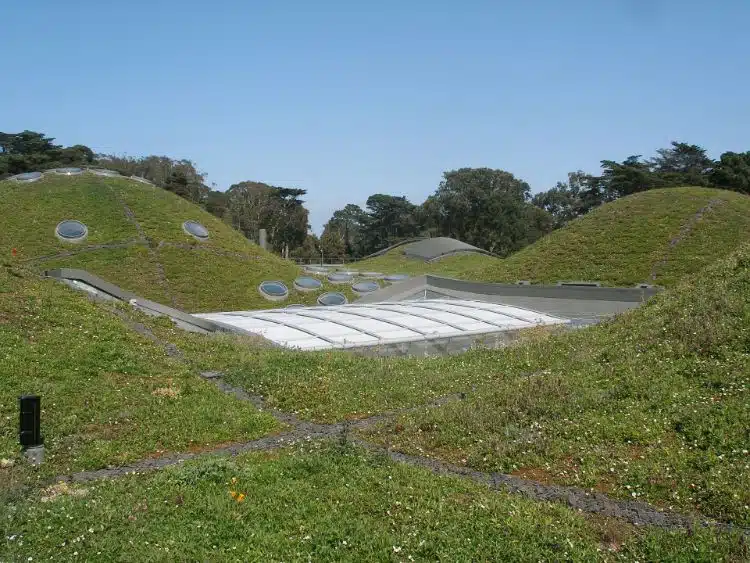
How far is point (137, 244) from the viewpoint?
38.0 m

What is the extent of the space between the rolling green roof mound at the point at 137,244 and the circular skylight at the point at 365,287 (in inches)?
173

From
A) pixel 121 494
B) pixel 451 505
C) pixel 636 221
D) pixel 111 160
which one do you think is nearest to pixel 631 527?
pixel 451 505

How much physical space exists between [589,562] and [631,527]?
100 centimetres

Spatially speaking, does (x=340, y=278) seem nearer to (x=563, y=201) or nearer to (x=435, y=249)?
(x=435, y=249)

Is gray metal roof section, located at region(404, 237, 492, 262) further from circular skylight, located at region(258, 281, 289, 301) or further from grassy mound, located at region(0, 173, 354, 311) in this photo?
circular skylight, located at region(258, 281, 289, 301)

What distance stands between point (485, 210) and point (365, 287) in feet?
183

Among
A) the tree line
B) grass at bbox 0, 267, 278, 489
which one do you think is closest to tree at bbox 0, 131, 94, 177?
the tree line

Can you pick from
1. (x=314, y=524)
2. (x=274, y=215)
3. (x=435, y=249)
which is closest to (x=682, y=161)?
(x=435, y=249)

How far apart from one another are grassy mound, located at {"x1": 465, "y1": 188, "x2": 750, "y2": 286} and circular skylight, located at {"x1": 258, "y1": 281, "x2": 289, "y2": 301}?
14.8 m

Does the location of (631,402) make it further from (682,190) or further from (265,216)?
(265,216)

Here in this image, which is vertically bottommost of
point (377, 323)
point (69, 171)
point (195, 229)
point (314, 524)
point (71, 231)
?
point (314, 524)

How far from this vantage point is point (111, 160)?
9269 centimetres

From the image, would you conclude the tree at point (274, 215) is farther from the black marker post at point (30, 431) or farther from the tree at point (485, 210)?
the black marker post at point (30, 431)

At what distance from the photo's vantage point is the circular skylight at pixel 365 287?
3941 centimetres
